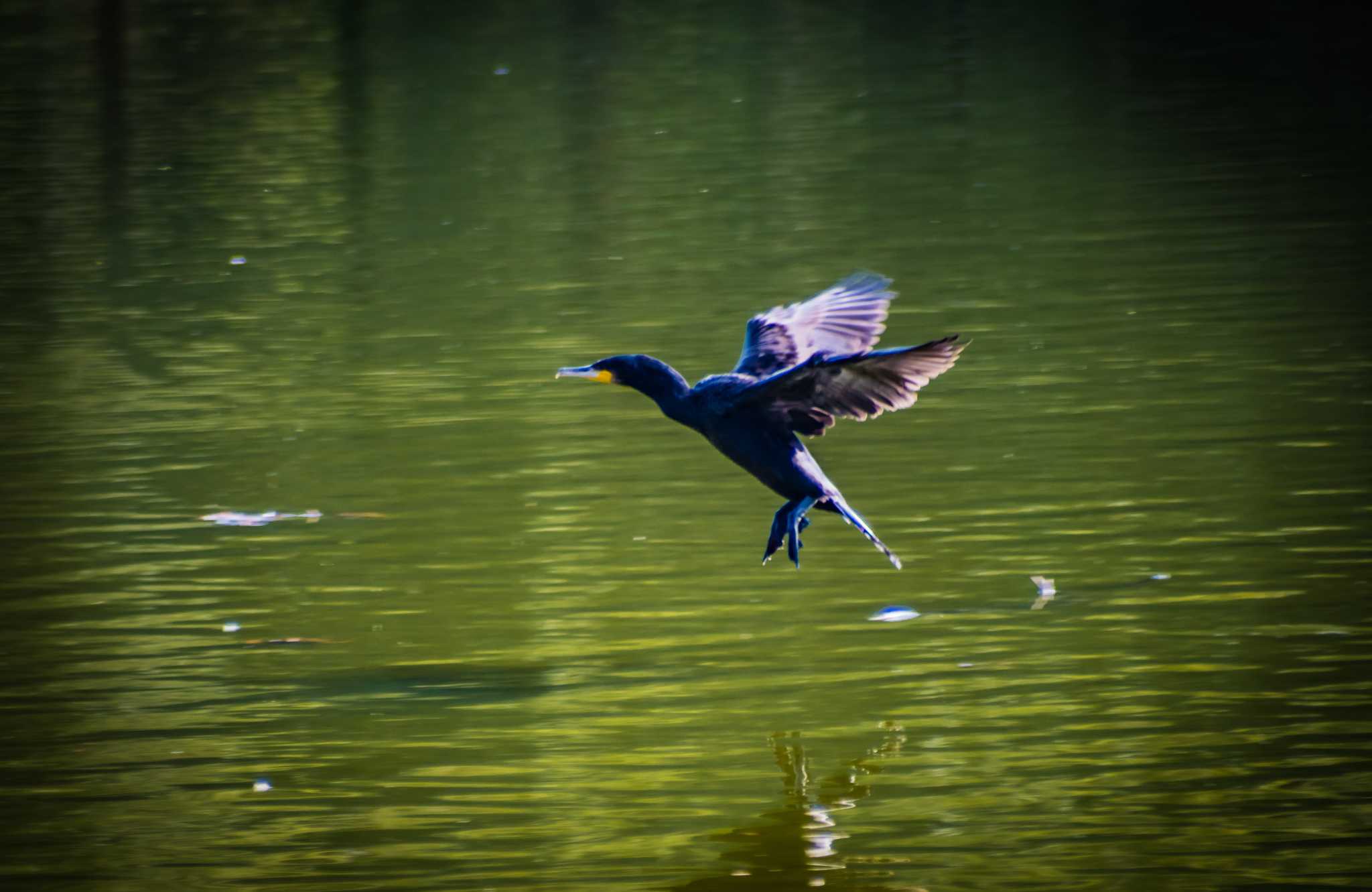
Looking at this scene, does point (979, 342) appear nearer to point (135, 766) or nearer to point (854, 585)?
point (854, 585)

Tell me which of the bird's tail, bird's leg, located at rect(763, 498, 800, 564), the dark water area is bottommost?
the dark water area

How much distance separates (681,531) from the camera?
8.96 m

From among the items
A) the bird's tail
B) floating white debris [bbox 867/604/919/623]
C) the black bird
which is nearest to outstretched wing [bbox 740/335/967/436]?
the black bird

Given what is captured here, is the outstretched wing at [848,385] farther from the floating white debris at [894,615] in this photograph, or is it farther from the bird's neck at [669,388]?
the floating white debris at [894,615]

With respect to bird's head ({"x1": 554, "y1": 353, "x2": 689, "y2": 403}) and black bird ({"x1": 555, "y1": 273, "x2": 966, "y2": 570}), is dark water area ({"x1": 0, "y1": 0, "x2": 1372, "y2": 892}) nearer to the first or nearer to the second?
black bird ({"x1": 555, "y1": 273, "x2": 966, "y2": 570})

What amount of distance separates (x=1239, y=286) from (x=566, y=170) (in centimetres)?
788

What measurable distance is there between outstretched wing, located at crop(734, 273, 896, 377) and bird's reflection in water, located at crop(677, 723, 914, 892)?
53.2 inches

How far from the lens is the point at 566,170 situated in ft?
63.3

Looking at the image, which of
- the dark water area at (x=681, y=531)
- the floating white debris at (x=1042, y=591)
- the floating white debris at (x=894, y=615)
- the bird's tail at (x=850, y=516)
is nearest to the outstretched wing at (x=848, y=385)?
the bird's tail at (x=850, y=516)

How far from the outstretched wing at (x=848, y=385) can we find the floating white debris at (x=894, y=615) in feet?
3.50

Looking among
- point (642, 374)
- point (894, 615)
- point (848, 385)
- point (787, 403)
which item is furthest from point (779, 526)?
point (894, 615)

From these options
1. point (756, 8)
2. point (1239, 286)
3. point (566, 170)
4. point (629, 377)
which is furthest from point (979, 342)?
point (756, 8)

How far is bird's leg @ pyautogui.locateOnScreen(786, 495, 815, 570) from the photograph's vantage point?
661 cm

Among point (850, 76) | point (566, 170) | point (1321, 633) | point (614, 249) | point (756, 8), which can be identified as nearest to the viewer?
point (1321, 633)
